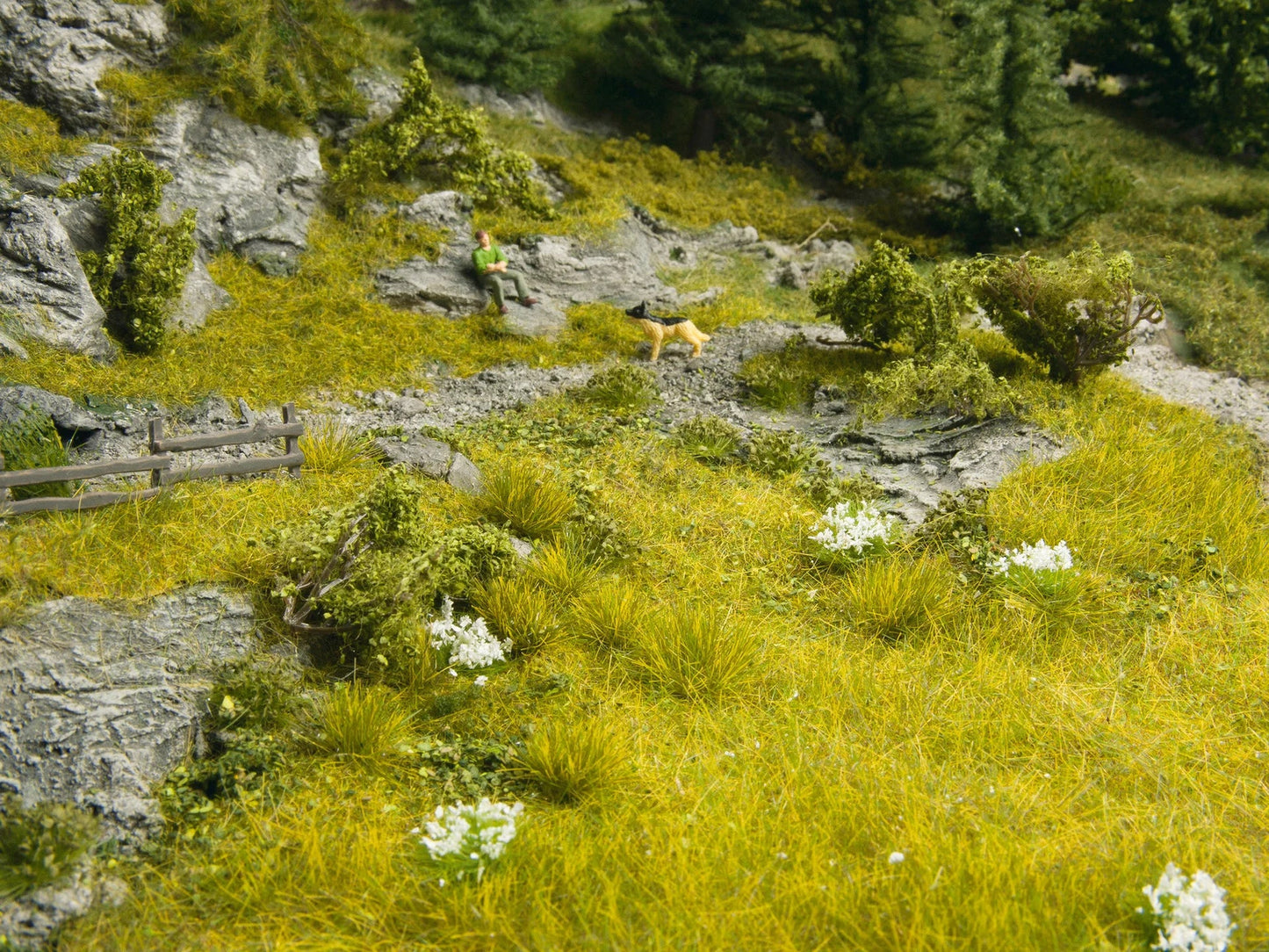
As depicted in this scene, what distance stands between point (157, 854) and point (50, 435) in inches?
185

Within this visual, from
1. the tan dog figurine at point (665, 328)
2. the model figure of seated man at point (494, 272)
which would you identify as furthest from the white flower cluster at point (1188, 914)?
the model figure of seated man at point (494, 272)

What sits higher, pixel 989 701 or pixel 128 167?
pixel 128 167

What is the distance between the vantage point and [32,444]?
8367mm

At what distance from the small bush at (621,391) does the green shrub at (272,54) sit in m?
6.75

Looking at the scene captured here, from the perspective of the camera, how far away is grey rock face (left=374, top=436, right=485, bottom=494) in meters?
9.59

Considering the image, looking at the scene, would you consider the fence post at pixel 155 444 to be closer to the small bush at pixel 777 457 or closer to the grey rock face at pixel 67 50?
the small bush at pixel 777 457

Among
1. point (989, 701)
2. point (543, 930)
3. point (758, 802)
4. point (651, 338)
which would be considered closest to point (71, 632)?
point (543, 930)

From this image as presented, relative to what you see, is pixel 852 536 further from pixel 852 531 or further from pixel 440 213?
pixel 440 213

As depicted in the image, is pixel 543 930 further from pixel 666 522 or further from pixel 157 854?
pixel 666 522

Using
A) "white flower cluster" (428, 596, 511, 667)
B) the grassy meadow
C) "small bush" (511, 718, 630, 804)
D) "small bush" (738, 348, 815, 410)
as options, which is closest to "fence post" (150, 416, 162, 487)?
the grassy meadow

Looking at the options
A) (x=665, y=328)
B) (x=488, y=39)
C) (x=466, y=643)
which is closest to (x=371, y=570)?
(x=466, y=643)

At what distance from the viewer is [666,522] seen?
372 inches

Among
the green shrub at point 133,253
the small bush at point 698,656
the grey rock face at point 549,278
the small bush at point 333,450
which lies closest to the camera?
the small bush at point 698,656

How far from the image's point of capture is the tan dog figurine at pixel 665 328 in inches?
523
